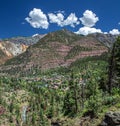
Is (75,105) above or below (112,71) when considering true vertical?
below

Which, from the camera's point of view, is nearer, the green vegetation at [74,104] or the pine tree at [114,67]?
the green vegetation at [74,104]

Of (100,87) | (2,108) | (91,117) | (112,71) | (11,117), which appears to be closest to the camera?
(91,117)

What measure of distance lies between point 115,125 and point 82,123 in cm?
1133

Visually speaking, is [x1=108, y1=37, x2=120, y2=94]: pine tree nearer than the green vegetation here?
No

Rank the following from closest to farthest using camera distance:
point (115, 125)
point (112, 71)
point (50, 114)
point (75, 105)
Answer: point (115, 125), point (112, 71), point (75, 105), point (50, 114)

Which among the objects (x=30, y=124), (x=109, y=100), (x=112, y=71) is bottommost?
(x=30, y=124)

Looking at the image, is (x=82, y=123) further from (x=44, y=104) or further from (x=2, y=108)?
(x=2, y=108)

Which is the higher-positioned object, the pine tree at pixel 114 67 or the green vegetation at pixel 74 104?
the pine tree at pixel 114 67

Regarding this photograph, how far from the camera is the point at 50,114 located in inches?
5192

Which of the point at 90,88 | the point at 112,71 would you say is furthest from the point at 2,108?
the point at 112,71

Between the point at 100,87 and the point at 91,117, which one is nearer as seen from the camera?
the point at 91,117

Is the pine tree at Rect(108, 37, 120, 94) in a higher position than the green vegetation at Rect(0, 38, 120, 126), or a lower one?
higher

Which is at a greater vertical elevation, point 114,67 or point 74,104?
point 114,67

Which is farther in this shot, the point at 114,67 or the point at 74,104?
the point at 74,104
